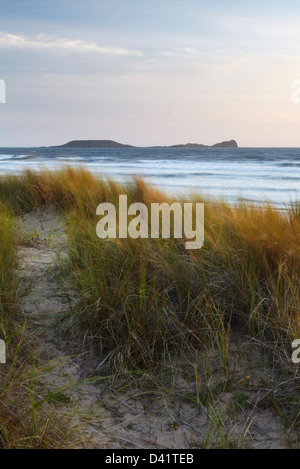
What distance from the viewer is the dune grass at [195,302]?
225 cm

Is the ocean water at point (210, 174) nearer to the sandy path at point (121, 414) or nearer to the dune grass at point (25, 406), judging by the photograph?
the sandy path at point (121, 414)

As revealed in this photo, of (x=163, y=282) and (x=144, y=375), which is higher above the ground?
(x=163, y=282)

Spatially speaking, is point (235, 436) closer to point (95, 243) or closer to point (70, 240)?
point (95, 243)

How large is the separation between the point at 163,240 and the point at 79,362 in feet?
3.97

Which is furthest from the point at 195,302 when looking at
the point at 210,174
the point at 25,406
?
the point at 210,174

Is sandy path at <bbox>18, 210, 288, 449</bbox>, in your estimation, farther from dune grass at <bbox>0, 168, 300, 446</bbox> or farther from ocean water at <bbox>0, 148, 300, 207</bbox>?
ocean water at <bbox>0, 148, 300, 207</bbox>

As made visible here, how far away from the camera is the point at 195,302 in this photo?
2559 millimetres

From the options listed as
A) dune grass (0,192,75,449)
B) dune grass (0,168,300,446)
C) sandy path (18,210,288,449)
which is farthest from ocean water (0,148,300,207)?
dune grass (0,192,75,449)

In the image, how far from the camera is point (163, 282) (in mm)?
2711

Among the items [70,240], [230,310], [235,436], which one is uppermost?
[70,240]

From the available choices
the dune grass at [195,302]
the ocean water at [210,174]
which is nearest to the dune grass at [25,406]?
the dune grass at [195,302]

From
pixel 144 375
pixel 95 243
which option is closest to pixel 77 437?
pixel 144 375

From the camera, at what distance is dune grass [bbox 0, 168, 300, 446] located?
2.25m

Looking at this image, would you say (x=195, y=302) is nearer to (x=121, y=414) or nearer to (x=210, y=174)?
(x=121, y=414)
